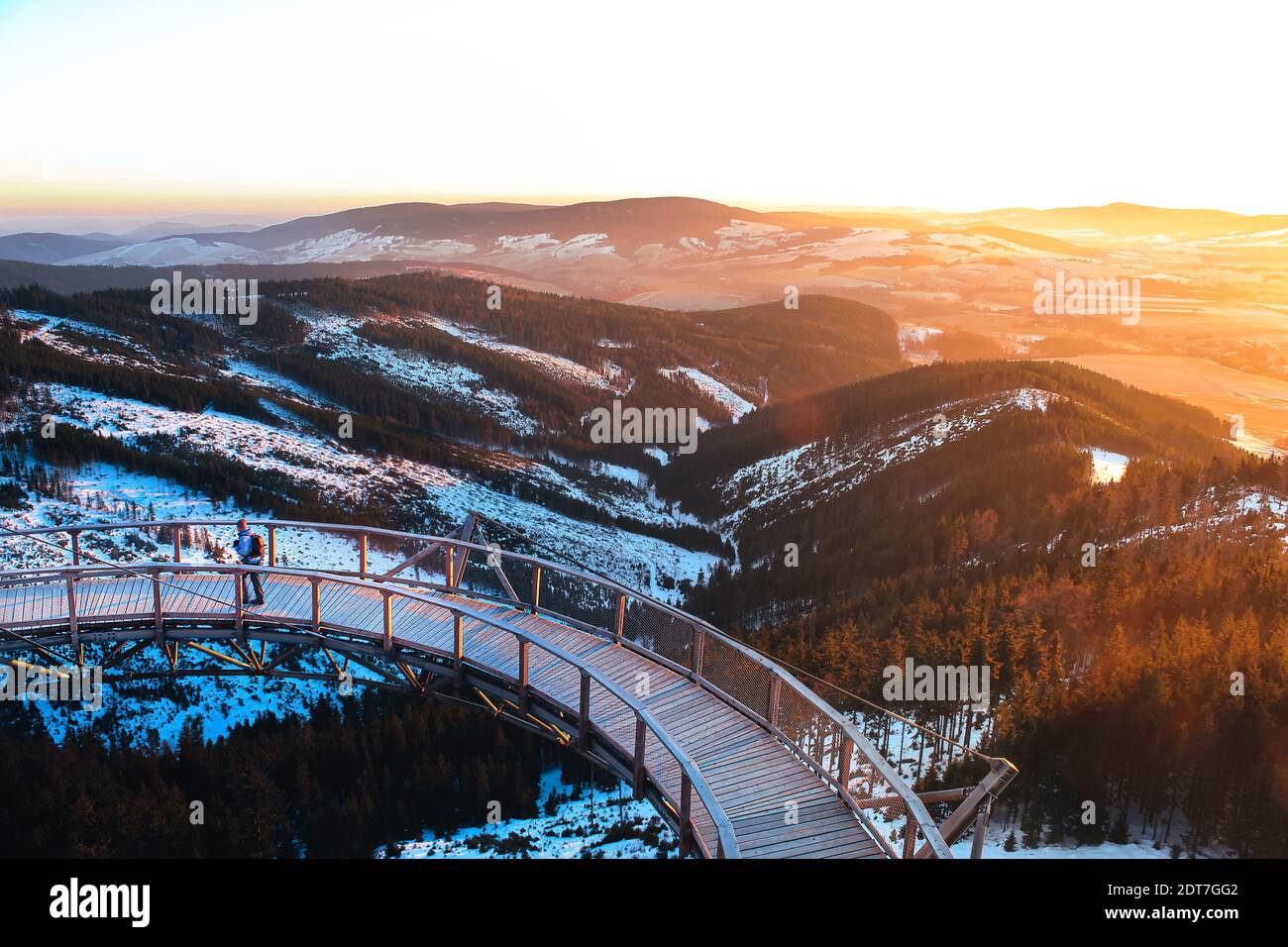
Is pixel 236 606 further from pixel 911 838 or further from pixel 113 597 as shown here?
pixel 911 838

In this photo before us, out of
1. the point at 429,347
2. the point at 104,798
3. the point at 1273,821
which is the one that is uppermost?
the point at 429,347

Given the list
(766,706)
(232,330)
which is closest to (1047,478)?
(766,706)

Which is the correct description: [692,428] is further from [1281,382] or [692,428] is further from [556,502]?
[1281,382]

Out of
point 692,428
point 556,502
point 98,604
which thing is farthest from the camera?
point 692,428

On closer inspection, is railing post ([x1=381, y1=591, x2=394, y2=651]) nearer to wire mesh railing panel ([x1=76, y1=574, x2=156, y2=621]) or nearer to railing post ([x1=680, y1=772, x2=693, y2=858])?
wire mesh railing panel ([x1=76, y1=574, x2=156, y2=621])

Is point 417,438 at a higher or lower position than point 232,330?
lower

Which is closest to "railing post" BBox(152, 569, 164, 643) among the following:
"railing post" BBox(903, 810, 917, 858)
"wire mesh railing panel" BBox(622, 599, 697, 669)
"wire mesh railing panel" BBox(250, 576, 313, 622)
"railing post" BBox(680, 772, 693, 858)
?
"wire mesh railing panel" BBox(250, 576, 313, 622)

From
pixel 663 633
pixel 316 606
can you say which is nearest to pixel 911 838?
pixel 663 633

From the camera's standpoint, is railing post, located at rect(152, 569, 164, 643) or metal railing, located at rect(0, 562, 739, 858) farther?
railing post, located at rect(152, 569, 164, 643)
